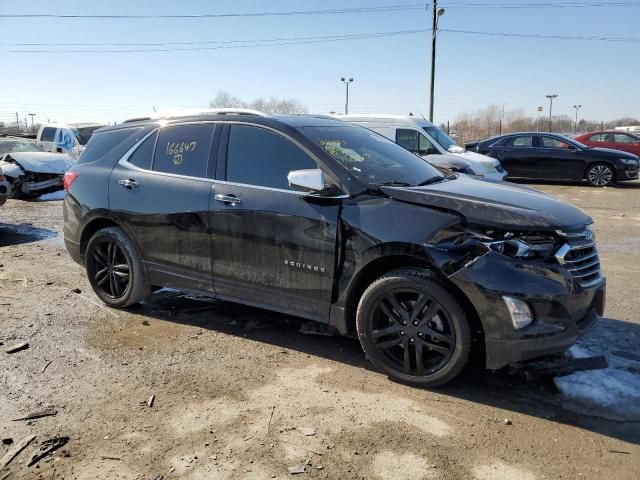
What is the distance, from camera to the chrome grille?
10.8 feet

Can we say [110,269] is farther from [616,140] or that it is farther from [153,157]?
[616,140]

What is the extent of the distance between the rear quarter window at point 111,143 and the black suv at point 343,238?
2cm

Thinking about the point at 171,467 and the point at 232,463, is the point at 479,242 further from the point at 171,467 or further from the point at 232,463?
the point at 171,467

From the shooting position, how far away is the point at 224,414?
326cm

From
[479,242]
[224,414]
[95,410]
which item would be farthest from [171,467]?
[479,242]

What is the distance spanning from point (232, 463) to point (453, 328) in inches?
60.7

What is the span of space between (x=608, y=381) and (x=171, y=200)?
3.55 metres

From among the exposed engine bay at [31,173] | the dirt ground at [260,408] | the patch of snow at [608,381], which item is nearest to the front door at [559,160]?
the dirt ground at [260,408]

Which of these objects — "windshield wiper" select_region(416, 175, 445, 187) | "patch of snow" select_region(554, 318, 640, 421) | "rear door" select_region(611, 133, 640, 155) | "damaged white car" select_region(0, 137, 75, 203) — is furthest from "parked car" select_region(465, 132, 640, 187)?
"windshield wiper" select_region(416, 175, 445, 187)

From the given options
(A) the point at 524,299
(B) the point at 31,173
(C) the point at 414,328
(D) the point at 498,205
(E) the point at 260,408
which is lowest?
(E) the point at 260,408

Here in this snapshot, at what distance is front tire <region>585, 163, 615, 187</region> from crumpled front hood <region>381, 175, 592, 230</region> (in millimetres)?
13156

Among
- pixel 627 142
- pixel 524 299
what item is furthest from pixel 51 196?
pixel 627 142

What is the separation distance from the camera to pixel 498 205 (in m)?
3.44

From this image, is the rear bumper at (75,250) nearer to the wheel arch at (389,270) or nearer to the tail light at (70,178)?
the tail light at (70,178)
